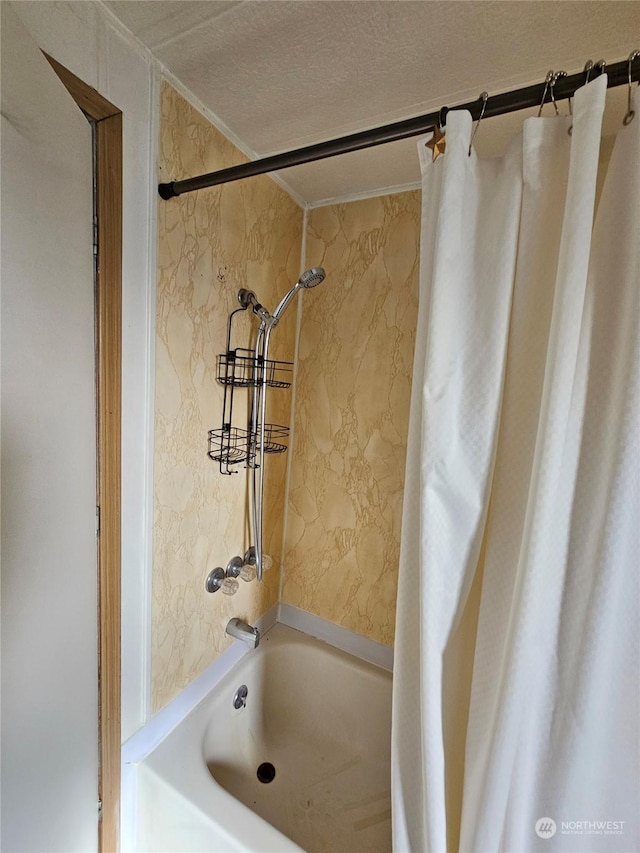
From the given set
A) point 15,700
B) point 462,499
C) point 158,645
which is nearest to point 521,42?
point 462,499

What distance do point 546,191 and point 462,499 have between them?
22.4 inches

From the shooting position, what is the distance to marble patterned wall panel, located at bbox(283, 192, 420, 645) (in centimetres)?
129

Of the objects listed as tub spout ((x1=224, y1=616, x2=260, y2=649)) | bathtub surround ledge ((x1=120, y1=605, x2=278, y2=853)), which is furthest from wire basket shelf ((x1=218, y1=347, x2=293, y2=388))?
bathtub surround ledge ((x1=120, y1=605, x2=278, y2=853))

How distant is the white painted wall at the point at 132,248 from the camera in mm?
664

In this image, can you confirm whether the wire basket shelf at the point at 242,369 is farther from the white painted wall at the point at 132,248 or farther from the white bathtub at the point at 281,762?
the white bathtub at the point at 281,762

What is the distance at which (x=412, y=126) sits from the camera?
2.06 feet

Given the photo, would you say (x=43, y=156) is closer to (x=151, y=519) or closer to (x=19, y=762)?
(x=151, y=519)

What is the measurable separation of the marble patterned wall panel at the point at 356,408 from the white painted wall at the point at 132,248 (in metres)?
0.70

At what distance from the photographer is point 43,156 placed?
587 mm

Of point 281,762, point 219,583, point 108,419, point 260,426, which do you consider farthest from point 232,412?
point 281,762

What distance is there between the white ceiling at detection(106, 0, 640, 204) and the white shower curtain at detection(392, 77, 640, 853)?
26cm

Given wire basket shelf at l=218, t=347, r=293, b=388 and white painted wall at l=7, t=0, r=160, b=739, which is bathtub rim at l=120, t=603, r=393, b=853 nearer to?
white painted wall at l=7, t=0, r=160, b=739

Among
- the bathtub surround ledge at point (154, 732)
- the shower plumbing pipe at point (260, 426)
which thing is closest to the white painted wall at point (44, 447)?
the bathtub surround ledge at point (154, 732)

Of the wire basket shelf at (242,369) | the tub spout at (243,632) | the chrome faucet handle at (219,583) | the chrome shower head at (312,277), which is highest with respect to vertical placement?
the chrome shower head at (312,277)
